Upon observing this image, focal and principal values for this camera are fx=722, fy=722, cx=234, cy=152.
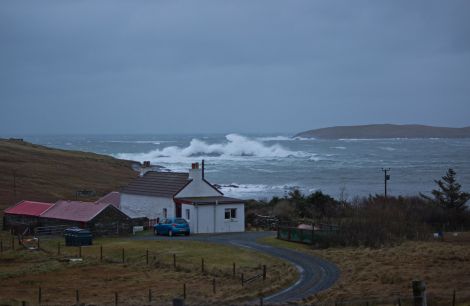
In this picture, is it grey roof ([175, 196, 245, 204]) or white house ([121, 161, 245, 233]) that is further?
white house ([121, 161, 245, 233])

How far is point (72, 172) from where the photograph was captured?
86.8m

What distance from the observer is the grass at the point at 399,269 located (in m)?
25.0

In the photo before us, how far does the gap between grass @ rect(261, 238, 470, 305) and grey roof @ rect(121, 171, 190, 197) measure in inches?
404

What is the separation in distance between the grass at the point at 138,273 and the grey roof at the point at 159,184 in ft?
26.0

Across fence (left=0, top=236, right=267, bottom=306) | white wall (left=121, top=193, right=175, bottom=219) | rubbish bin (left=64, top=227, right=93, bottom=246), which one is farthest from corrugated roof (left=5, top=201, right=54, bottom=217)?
rubbish bin (left=64, top=227, right=93, bottom=246)

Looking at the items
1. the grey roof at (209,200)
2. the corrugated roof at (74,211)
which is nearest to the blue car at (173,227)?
the grey roof at (209,200)

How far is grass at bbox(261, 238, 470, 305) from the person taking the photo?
82.0ft

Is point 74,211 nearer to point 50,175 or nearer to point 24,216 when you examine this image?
point 24,216

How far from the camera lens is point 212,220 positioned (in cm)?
4531

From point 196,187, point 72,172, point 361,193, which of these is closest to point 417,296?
point 196,187

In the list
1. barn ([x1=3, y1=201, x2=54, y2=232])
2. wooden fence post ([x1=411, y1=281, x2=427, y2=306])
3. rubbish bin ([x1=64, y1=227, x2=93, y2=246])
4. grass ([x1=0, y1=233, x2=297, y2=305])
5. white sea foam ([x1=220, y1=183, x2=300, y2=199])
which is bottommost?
grass ([x1=0, y1=233, x2=297, y2=305])

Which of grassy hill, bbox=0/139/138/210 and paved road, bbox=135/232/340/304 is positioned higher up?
grassy hill, bbox=0/139/138/210

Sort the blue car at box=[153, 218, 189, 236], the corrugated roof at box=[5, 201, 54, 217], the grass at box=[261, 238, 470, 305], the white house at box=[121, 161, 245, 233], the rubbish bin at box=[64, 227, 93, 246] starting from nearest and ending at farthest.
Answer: the grass at box=[261, 238, 470, 305] < the rubbish bin at box=[64, 227, 93, 246] < the blue car at box=[153, 218, 189, 236] < the white house at box=[121, 161, 245, 233] < the corrugated roof at box=[5, 201, 54, 217]

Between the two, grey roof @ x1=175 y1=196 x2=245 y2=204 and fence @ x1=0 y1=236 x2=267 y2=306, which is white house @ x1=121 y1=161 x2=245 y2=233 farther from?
fence @ x1=0 y1=236 x2=267 y2=306
